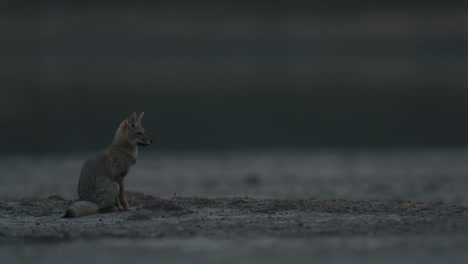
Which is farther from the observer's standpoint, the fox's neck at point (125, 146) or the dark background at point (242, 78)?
the dark background at point (242, 78)

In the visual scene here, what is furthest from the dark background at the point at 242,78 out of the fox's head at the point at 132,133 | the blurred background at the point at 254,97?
the fox's head at the point at 132,133

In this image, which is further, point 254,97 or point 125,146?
point 254,97

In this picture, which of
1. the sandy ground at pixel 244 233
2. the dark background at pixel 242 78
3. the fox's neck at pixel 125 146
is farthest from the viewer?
the dark background at pixel 242 78

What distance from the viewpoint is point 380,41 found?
303ft

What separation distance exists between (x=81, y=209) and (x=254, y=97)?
45025 millimetres

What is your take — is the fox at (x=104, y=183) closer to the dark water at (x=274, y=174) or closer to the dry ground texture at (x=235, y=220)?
the dry ground texture at (x=235, y=220)

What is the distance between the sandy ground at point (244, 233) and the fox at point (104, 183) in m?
0.23

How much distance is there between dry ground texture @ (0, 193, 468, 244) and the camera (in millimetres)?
16172

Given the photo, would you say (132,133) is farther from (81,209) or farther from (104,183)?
(81,209)

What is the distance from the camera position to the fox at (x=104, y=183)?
1859 cm

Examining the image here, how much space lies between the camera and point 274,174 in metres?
32.4

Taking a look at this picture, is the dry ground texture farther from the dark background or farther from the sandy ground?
the dark background

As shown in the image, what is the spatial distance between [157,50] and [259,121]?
132 feet

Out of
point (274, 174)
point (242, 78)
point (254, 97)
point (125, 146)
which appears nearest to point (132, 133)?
point (125, 146)
